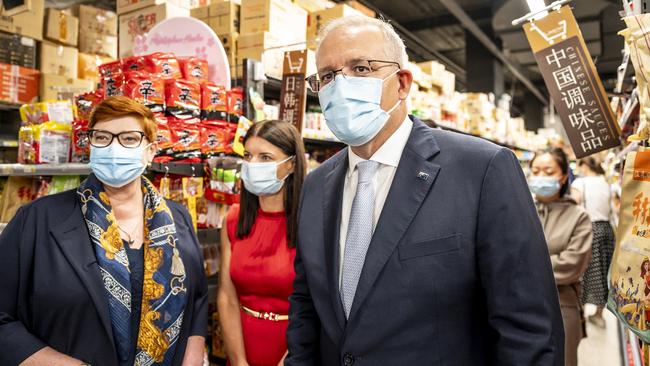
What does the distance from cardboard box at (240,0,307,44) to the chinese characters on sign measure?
1.31ft

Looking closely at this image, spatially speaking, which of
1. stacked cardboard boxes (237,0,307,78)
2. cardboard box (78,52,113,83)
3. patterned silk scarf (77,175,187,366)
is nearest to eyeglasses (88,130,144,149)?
patterned silk scarf (77,175,187,366)

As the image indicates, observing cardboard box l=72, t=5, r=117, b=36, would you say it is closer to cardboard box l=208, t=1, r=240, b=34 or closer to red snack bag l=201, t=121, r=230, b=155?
cardboard box l=208, t=1, r=240, b=34

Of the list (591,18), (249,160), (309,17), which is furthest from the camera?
(591,18)

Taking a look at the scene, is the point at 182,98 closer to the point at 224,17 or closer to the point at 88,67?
the point at 224,17

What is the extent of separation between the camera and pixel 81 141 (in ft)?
8.23

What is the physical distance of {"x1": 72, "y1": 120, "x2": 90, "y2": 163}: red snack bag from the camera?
2494 mm

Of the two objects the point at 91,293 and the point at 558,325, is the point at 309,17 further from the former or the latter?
the point at 558,325

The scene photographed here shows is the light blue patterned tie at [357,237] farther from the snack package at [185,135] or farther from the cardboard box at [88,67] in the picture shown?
the cardboard box at [88,67]

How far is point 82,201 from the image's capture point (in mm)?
1868

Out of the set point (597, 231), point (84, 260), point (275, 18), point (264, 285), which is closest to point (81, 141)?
point (84, 260)

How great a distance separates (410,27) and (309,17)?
6.86m

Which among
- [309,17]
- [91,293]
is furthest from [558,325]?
[309,17]

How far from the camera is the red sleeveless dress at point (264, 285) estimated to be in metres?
2.15

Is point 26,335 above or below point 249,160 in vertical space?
below
